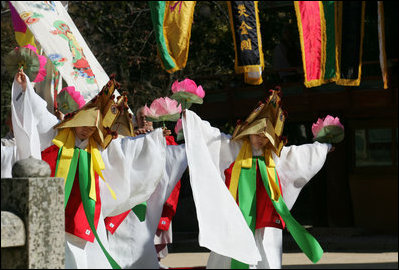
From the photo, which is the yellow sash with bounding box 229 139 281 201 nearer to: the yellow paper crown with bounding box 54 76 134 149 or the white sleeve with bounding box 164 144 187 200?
the white sleeve with bounding box 164 144 187 200

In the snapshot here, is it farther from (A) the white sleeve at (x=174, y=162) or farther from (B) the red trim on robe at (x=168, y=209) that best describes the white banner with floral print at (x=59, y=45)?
(A) the white sleeve at (x=174, y=162)

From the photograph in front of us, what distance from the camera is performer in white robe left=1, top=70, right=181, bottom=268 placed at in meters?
5.86

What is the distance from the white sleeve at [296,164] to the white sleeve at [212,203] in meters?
0.68

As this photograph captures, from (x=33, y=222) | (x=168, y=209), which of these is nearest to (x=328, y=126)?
(x=168, y=209)

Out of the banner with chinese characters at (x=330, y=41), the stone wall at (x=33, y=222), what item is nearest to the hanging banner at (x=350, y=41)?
the banner with chinese characters at (x=330, y=41)

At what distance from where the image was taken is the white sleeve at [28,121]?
5.82 metres

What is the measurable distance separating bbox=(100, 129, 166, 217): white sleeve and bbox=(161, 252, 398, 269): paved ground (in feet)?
10.6

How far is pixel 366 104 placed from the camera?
39.4 feet

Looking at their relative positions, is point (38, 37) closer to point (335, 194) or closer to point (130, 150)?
point (130, 150)

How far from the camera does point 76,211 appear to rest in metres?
5.91

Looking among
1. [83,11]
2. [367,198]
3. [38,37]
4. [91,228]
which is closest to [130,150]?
[91,228]

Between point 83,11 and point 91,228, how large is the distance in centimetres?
1025

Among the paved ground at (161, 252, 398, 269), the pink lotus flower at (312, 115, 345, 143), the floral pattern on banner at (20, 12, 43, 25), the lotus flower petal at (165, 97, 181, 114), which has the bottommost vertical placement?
the paved ground at (161, 252, 398, 269)

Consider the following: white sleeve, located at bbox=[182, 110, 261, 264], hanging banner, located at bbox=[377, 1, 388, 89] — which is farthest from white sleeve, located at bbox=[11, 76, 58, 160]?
hanging banner, located at bbox=[377, 1, 388, 89]
